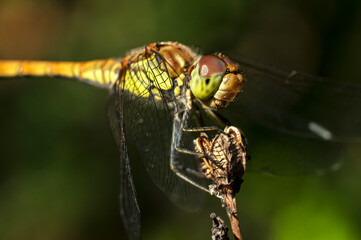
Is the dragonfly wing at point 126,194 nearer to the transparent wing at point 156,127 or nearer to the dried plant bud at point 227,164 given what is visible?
the transparent wing at point 156,127

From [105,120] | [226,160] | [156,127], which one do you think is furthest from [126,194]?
[105,120]

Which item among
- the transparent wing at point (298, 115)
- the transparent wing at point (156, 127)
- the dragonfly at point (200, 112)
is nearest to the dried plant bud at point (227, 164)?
the dragonfly at point (200, 112)

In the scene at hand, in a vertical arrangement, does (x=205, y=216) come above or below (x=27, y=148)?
below

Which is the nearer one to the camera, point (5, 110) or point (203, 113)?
point (203, 113)

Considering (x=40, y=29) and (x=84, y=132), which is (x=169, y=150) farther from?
(x=40, y=29)

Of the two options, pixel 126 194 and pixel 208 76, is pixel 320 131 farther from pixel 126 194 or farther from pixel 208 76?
pixel 126 194

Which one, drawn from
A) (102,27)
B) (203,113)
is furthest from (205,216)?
(102,27)
